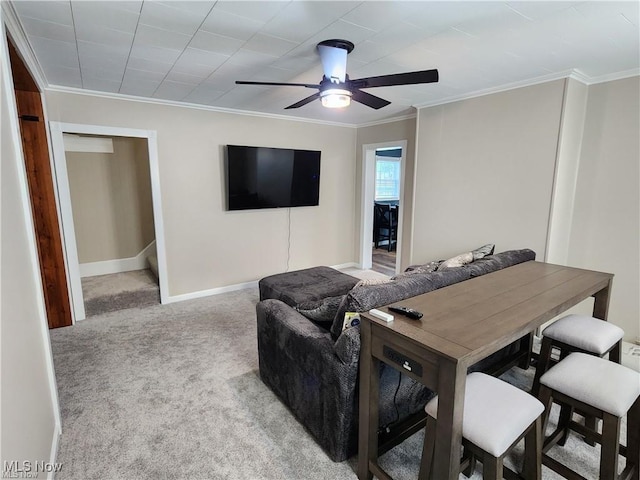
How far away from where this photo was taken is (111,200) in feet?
16.3

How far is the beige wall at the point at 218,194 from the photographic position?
12.3 feet

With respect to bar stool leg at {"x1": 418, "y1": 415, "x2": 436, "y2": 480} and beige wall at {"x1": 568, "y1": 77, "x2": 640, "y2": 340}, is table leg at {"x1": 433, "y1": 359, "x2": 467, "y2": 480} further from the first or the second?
beige wall at {"x1": 568, "y1": 77, "x2": 640, "y2": 340}

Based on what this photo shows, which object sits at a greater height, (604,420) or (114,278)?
(604,420)

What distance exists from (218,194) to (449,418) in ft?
12.4

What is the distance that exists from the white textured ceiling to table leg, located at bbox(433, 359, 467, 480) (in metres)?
1.76

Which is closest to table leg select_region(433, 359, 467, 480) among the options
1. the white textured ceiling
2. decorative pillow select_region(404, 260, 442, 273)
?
decorative pillow select_region(404, 260, 442, 273)

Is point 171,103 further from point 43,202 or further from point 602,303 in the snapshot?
point 602,303

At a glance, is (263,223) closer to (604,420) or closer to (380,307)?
(380,307)

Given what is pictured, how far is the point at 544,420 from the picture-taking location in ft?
5.41

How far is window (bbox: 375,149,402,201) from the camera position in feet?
26.2

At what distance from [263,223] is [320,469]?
3384 mm

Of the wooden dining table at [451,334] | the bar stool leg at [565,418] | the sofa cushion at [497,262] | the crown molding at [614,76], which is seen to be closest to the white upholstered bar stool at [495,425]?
the wooden dining table at [451,334]

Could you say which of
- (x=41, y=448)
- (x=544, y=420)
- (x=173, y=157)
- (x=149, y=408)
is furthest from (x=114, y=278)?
(x=544, y=420)

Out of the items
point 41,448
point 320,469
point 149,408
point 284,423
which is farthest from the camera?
point 149,408
